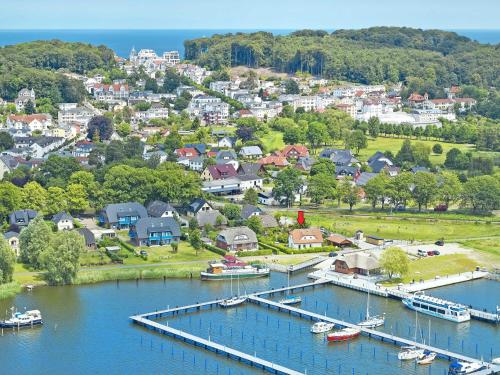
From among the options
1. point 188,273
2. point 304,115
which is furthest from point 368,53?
point 188,273

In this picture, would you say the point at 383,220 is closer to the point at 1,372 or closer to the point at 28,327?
the point at 28,327

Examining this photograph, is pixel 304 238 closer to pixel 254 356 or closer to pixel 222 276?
pixel 222 276

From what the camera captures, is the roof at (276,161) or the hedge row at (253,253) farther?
the roof at (276,161)

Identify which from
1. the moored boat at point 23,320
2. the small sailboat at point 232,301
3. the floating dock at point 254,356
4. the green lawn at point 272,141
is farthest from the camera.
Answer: the green lawn at point 272,141

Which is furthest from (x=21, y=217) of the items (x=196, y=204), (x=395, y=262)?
(x=395, y=262)

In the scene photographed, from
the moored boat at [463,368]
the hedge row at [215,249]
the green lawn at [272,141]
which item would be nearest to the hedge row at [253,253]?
the hedge row at [215,249]

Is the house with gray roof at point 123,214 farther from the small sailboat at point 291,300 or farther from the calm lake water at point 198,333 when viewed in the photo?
the small sailboat at point 291,300

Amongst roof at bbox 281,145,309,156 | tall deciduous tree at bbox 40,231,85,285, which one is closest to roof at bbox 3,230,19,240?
tall deciduous tree at bbox 40,231,85,285
